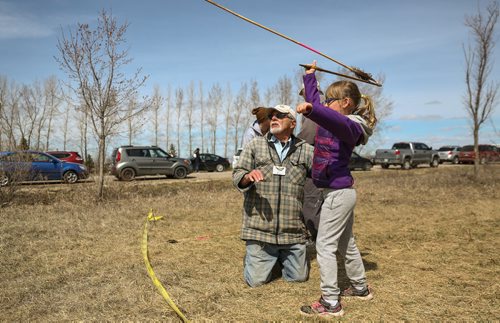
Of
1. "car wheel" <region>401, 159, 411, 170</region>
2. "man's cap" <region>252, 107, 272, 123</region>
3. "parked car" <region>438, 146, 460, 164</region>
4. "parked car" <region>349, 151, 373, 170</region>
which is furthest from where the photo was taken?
"parked car" <region>438, 146, 460, 164</region>

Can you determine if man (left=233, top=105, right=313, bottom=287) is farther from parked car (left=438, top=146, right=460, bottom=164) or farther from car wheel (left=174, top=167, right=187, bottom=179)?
parked car (left=438, top=146, right=460, bottom=164)

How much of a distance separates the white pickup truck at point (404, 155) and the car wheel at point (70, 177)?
18.7 m

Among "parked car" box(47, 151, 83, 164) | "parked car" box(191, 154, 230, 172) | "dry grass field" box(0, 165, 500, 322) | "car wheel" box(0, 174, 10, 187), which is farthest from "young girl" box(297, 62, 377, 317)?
"parked car" box(191, 154, 230, 172)

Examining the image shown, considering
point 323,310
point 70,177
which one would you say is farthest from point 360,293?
point 70,177

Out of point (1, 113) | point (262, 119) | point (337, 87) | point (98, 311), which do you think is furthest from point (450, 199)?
point (1, 113)

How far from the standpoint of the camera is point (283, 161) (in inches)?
156

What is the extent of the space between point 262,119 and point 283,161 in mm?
804

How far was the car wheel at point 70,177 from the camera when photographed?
15872 mm

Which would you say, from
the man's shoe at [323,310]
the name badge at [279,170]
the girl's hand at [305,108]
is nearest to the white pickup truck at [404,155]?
the name badge at [279,170]

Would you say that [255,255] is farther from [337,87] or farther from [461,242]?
→ [461,242]

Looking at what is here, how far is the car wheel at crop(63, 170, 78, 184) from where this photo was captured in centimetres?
1587

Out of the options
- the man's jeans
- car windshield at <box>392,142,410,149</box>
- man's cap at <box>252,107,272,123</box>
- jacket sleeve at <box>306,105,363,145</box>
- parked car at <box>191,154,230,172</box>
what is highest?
car windshield at <box>392,142,410,149</box>

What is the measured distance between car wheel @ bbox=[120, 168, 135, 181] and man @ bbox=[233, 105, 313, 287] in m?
14.5

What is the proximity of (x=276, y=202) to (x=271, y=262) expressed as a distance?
23.4 inches
